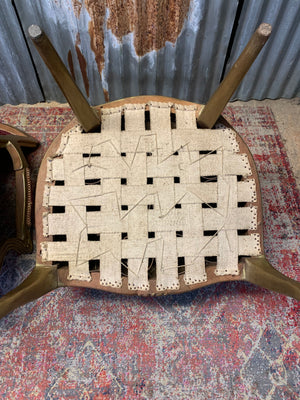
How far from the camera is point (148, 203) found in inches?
46.1

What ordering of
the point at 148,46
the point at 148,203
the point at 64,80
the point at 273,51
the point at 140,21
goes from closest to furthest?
the point at 64,80 < the point at 148,203 < the point at 140,21 < the point at 148,46 < the point at 273,51

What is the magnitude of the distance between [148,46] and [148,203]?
98 cm

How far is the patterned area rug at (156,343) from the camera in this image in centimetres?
137

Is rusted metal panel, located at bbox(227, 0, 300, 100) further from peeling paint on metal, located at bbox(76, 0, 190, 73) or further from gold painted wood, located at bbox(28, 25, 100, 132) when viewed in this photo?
gold painted wood, located at bbox(28, 25, 100, 132)

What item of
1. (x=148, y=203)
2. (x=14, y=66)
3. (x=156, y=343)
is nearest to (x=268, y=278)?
(x=148, y=203)

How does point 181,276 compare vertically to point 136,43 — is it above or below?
below

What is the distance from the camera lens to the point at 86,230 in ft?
3.80

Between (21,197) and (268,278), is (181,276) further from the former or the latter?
(21,197)

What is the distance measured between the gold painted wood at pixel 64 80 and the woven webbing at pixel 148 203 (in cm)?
6

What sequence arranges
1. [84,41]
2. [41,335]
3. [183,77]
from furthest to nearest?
[183,77] < [84,41] < [41,335]

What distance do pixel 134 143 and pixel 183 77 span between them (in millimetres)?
884

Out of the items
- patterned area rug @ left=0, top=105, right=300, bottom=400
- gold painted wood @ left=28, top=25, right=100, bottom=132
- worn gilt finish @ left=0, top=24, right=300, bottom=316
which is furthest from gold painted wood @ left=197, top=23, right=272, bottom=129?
patterned area rug @ left=0, top=105, right=300, bottom=400

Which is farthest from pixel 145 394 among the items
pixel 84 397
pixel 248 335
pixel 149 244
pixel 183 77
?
pixel 183 77

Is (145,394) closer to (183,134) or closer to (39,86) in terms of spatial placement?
(183,134)
